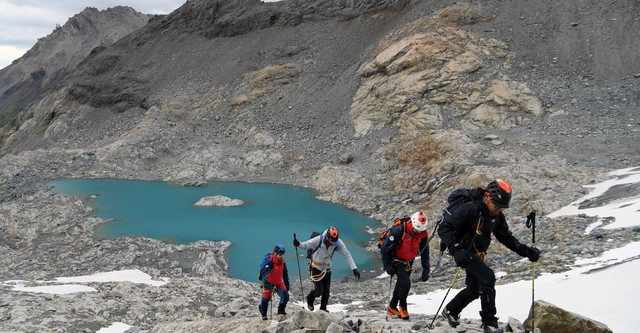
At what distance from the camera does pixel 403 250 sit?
8305mm

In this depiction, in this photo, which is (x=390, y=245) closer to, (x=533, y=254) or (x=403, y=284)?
(x=403, y=284)

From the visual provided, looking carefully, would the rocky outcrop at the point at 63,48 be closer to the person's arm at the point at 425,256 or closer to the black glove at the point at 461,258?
the person's arm at the point at 425,256

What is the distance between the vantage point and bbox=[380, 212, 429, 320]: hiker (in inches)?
320

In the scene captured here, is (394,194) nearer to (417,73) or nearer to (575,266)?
(417,73)

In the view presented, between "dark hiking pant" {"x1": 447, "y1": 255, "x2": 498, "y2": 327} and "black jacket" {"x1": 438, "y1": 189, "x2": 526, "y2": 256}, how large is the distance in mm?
217

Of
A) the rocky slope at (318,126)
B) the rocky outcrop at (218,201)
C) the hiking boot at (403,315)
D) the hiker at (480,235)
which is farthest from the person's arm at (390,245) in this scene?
the rocky outcrop at (218,201)

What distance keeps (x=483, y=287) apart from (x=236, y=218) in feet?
81.5

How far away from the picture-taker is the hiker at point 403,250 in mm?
8125

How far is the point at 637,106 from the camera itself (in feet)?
108

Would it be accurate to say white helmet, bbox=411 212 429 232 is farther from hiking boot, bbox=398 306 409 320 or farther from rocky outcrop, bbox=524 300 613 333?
rocky outcrop, bbox=524 300 613 333

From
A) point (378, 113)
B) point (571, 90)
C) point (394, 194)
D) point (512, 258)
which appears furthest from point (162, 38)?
point (512, 258)

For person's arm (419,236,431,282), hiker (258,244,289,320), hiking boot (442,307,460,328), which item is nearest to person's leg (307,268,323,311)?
hiker (258,244,289,320)

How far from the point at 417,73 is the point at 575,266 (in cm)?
2996

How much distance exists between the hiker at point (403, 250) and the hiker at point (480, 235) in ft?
5.32
